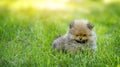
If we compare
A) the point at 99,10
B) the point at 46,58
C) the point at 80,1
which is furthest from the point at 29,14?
the point at 46,58

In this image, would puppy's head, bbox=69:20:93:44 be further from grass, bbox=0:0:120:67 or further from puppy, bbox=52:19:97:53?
grass, bbox=0:0:120:67

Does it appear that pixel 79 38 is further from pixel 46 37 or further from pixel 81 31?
pixel 46 37

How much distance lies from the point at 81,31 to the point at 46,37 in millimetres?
1291

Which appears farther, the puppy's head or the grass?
the puppy's head

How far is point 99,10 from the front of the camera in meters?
11.2

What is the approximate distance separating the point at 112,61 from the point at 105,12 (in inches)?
202

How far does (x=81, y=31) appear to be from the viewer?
21.0 feet

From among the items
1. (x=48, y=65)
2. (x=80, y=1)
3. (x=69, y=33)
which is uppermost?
(x=80, y=1)

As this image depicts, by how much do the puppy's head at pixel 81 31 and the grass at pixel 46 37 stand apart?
0.28 metres

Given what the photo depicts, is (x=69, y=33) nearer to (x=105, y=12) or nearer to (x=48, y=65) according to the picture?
(x=48, y=65)

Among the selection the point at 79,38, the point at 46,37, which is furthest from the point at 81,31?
the point at 46,37

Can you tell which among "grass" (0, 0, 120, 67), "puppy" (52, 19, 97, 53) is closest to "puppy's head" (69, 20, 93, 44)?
"puppy" (52, 19, 97, 53)

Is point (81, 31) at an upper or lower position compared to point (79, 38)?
upper

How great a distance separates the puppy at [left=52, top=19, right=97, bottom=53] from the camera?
21.0 ft
